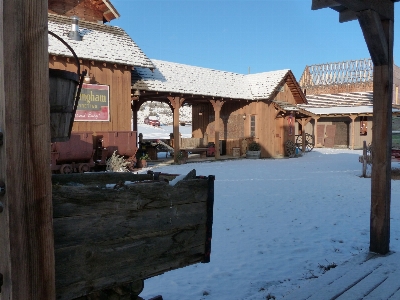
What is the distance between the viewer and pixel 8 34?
1.20 meters

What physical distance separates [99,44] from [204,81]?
672 cm

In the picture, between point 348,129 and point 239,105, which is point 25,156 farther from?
point 348,129

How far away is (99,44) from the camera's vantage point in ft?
45.5

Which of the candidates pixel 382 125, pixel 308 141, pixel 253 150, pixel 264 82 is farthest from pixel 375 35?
pixel 308 141

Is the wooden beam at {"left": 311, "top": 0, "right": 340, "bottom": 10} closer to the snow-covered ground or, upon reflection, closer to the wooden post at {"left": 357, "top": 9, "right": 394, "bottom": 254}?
the wooden post at {"left": 357, "top": 9, "right": 394, "bottom": 254}

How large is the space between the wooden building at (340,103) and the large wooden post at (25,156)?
2268 cm

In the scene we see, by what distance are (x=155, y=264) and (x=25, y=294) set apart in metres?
0.66

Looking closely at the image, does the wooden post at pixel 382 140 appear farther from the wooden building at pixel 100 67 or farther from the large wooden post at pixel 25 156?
the wooden building at pixel 100 67

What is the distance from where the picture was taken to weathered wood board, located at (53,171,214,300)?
1452 mm

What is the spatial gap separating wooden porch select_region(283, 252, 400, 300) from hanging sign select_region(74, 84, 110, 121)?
1102cm

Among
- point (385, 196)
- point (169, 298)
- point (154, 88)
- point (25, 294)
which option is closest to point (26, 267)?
point (25, 294)

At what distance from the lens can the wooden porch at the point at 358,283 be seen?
3164 mm

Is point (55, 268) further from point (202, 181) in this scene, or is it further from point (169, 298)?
point (169, 298)

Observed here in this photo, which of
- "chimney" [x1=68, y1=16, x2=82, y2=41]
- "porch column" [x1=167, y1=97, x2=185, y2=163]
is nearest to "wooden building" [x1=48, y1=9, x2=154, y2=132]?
"chimney" [x1=68, y1=16, x2=82, y2=41]
